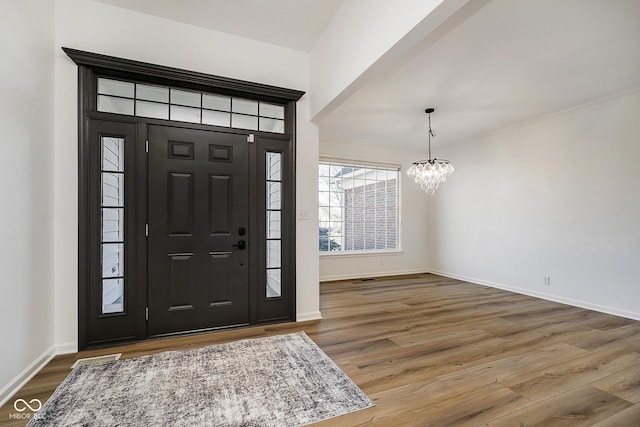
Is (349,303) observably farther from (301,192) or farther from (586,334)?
(586,334)

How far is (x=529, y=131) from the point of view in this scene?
190 inches

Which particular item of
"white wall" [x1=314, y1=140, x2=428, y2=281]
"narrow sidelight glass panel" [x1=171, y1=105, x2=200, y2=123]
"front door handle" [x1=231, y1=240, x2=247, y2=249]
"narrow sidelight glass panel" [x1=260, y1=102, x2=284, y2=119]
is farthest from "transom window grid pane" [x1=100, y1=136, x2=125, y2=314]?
"white wall" [x1=314, y1=140, x2=428, y2=281]

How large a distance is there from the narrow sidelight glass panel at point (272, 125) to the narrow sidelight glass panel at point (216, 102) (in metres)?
0.41

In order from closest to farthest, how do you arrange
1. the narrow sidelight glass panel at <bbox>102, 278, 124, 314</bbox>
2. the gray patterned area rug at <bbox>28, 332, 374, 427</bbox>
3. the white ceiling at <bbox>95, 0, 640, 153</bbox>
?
the gray patterned area rug at <bbox>28, 332, 374, 427</bbox> < the white ceiling at <bbox>95, 0, 640, 153</bbox> < the narrow sidelight glass panel at <bbox>102, 278, 124, 314</bbox>

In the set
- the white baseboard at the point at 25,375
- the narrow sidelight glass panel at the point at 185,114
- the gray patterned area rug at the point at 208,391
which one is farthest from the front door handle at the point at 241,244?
the white baseboard at the point at 25,375

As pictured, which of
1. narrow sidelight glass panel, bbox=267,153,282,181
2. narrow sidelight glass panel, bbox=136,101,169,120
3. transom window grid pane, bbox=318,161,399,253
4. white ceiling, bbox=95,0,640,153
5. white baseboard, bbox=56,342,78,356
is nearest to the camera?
white ceiling, bbox=95,0,640,153

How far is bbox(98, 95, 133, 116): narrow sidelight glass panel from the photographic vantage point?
109 inches

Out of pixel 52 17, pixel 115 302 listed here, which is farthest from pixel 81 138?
pixel 115 302

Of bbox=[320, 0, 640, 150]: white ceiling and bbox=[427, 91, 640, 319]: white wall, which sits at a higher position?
bbox=[320, 0, 640, 150]: white ceiling

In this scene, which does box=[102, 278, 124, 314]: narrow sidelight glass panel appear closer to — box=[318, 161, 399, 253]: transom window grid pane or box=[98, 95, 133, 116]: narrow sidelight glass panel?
box=[98, 95, 133, 116]: narrow sidelight glass panel

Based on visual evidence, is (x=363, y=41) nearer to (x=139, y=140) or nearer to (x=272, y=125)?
(x=272, y=125)

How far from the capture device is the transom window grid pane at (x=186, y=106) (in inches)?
111

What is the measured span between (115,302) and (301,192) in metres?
2.22

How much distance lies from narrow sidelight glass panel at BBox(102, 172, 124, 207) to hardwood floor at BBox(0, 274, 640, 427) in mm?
1395
